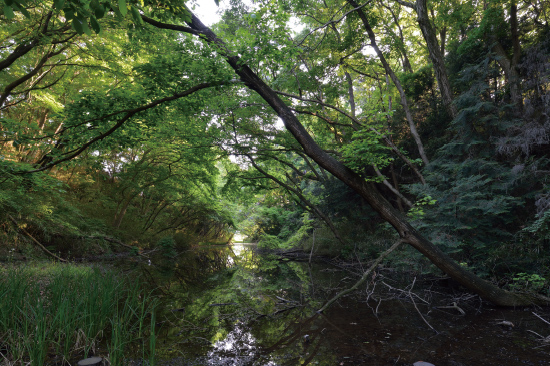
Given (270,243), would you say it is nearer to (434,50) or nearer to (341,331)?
(434,50)

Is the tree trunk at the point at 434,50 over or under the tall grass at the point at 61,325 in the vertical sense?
over

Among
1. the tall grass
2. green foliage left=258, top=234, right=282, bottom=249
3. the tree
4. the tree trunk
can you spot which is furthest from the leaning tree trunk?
green foliage left=258, top=234, right=282, bottom=249

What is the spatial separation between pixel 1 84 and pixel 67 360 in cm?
→ 931

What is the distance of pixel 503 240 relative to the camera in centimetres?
615

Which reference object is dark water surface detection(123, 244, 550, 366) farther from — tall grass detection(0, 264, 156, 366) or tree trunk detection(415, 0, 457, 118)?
tree trunk detection(415, 0, 457, 118)

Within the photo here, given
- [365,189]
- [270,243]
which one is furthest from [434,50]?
[270,243]

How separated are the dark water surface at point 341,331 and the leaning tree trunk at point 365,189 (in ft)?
0.95

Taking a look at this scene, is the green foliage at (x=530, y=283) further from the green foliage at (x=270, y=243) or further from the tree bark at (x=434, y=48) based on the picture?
the green foliage at (x=270, y=243)

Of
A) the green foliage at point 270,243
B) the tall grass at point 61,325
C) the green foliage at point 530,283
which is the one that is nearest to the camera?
the tall grass at point 61,325

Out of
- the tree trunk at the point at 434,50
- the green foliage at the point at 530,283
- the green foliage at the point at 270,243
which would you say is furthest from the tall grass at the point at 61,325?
the green foliage at the point at 270,243

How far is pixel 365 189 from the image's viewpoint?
4.54 m

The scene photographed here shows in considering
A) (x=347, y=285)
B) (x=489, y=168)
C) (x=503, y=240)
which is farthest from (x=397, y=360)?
(x=489, y=168)

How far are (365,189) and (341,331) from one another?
2.26 meters

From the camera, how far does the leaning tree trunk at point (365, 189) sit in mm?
4500
